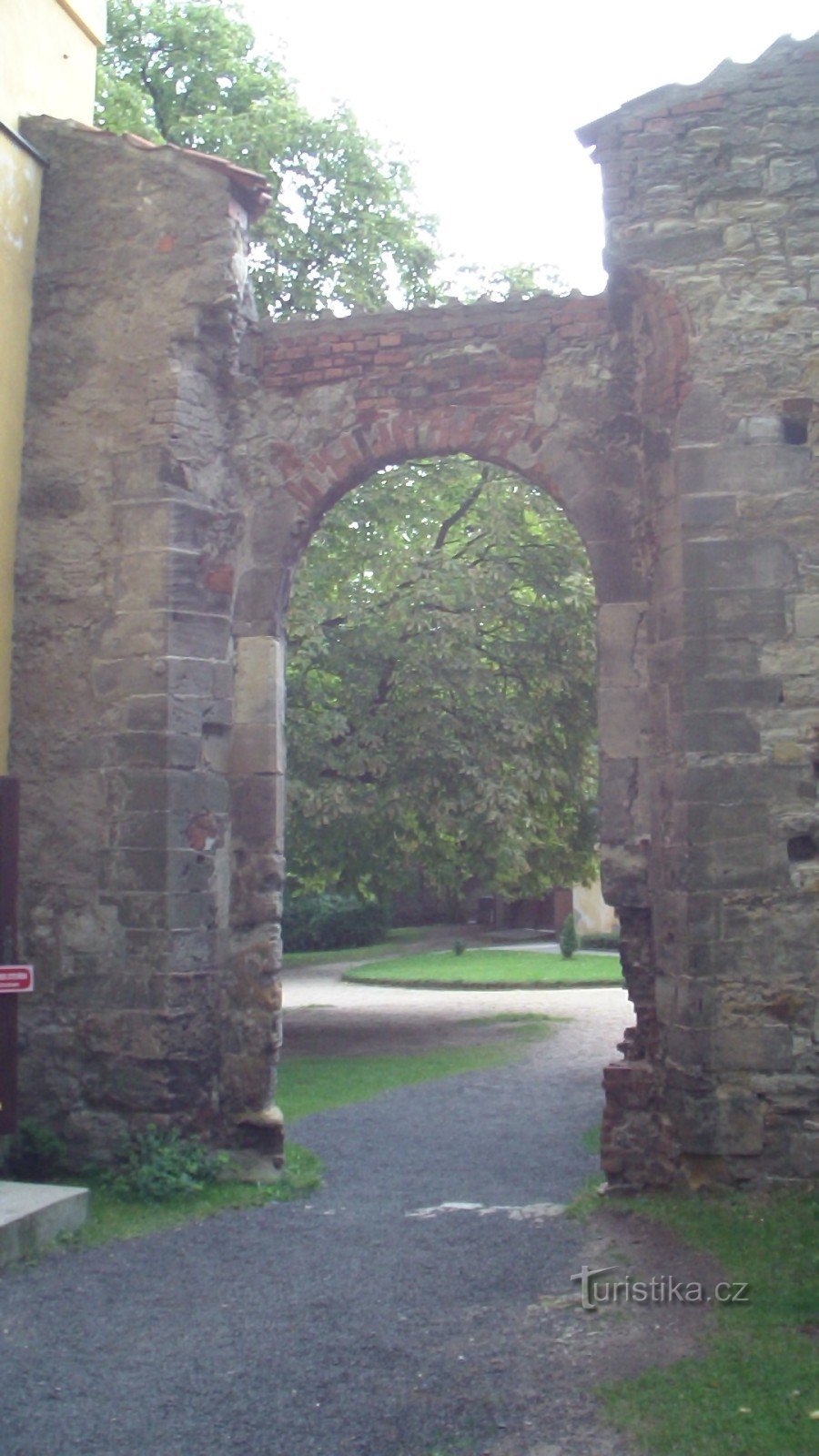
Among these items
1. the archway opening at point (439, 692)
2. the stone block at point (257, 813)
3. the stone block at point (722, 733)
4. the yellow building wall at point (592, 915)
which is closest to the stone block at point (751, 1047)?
the stone block at point (722, 733)

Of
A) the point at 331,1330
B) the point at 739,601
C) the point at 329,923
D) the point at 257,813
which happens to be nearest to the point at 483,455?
the point at 739,601

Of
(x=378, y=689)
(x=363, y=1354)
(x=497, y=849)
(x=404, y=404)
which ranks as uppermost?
(x=404, y=404)

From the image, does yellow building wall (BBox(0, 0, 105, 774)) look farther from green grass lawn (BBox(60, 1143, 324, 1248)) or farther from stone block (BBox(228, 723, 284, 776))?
green grass lawn (BBox(60, 1143, 324, 1248))

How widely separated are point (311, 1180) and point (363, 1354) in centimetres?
254

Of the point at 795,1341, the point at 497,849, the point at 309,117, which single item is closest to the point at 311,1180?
the point at 795,1341

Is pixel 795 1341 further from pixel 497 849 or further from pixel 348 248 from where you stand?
pixel 348 248

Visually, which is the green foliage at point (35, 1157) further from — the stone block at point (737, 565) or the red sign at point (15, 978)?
the stone block at point (737, 565)

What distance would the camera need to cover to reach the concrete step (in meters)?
5.74

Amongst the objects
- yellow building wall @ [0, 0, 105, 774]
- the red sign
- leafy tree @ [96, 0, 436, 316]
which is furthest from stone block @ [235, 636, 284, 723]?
leafy tree @ [96, 0, 436, 316]

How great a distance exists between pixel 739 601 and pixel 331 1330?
12.2 ft

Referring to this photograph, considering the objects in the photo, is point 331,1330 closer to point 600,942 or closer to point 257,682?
point 257,682

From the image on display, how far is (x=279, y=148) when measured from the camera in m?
14.5

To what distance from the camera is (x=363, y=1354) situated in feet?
15.4

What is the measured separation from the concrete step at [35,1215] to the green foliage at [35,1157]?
51 centimetres
